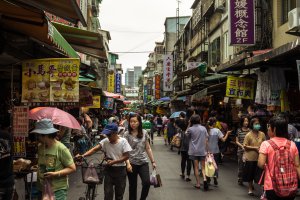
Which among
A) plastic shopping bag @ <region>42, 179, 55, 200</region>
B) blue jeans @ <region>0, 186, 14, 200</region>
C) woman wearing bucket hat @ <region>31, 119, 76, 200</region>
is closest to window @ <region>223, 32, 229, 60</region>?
woman wearing bucket hat @ <region>31, 119, 76, 200</region>

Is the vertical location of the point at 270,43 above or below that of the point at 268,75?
above

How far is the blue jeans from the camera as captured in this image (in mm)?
5250

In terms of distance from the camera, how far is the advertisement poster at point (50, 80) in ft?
26.7

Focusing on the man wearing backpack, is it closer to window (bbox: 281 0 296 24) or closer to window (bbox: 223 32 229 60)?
window (bbox: 281 0 296 24)

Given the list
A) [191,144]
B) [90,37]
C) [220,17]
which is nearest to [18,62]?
[90,37]

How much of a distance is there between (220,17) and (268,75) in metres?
12.8

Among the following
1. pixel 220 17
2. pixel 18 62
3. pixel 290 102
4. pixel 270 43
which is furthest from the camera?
pixel 220 17

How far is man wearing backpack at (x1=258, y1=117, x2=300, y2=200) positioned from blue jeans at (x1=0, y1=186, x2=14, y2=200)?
305 centimetres

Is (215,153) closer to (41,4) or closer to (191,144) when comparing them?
(191,144)

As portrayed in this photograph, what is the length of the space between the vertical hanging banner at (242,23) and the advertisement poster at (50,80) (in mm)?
9246

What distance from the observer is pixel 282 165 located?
544 cm

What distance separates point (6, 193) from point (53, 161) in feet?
2.14

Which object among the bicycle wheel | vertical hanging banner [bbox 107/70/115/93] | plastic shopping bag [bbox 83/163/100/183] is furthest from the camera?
vertical hanging banner [bbox 107/70/115/93]

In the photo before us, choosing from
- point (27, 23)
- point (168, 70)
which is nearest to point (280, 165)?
point (27, 23)
